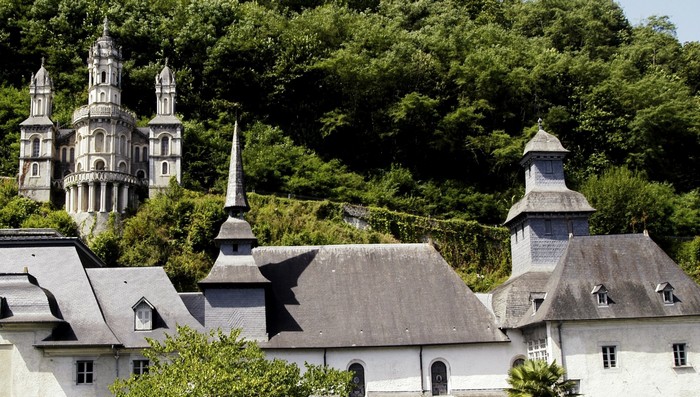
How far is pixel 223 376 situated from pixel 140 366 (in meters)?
8.17

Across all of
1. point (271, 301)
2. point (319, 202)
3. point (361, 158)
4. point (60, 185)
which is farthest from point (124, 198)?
point (271, 301)

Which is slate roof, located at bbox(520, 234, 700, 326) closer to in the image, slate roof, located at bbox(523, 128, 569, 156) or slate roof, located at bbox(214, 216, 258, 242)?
slate roof, located at bbox(523, 128, 569, 156)

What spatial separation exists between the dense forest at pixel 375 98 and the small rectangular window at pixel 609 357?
28534mm

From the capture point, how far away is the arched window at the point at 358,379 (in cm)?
3634

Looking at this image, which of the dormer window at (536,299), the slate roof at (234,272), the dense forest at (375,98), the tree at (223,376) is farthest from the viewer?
the dense forest at (375,98)

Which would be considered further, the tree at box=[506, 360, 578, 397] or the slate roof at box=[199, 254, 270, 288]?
the slate roof at box=[199, 254, 270, 288]

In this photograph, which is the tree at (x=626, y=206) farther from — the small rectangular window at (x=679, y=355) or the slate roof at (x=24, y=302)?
the slate roof at (x=24, y=302)

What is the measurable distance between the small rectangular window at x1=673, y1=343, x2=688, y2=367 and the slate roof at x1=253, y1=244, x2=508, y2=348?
6.50 metres

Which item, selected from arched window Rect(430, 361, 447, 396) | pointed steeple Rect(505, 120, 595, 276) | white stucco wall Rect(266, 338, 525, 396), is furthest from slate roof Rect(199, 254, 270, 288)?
pointed steeple Rect(505, 120, 595, 276)

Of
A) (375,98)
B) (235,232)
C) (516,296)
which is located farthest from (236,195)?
(375,98)

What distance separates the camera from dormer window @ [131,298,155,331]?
3584cm

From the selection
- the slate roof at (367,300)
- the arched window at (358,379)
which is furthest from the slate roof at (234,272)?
the arched window at (358,379)

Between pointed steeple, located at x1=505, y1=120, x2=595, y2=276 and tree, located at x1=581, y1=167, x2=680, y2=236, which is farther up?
tree, located at x1=581, y1=167, x2=680, y2=236

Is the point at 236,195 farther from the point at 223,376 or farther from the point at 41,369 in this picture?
the point at 223,376
